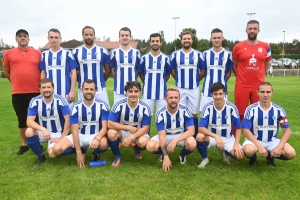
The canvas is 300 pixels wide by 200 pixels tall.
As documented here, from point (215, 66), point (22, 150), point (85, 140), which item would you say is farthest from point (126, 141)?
point (215, 66)

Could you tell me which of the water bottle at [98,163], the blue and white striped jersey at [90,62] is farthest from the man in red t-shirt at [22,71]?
the water bottle at [98,163]

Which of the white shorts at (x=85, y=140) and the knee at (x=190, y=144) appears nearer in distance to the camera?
the knee at (x=190, y=144)

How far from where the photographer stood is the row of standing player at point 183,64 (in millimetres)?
4727

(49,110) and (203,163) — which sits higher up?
(49,110)

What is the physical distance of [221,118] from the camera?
4.12 meters

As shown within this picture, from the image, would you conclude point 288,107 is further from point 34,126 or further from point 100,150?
point 34,126

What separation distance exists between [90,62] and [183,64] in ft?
5.02

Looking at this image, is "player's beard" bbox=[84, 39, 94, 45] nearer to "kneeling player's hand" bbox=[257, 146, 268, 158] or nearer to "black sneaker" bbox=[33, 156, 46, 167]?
"black sneaker" bbox=[33, 156, 46, 167]

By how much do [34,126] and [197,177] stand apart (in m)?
2.30

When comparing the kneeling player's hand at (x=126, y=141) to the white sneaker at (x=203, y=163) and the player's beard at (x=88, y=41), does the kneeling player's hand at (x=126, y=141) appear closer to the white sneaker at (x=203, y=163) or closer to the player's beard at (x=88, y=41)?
the white sneaker at (x=203, y=163)

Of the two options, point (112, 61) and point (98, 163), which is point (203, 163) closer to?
point (98, 163)

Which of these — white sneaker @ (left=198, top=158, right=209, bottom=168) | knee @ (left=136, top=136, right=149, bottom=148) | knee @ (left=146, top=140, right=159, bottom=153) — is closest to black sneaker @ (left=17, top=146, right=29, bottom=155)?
knee @ (left=136, top=136, right=149, bottom=148)

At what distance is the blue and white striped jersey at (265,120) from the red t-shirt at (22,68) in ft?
10.9

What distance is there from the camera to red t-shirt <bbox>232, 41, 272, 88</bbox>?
15.4 feet
